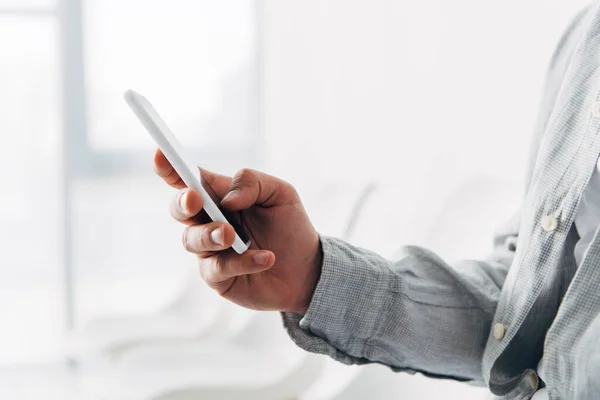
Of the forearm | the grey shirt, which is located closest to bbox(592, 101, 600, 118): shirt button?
the grey shirt

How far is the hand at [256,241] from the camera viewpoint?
19.6 inches

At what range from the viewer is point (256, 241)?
581mm

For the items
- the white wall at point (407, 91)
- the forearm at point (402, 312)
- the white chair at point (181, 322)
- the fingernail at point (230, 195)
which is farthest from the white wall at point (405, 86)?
the fingernail at point (230, 195)

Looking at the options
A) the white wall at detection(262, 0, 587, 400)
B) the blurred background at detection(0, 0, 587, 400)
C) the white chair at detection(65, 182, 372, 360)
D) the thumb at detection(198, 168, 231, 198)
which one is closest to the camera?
the thumb at detection(198, 168, 231, 198)

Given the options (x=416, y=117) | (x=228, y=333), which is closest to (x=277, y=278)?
(x=228, y=333)

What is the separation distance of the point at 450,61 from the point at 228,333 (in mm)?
893

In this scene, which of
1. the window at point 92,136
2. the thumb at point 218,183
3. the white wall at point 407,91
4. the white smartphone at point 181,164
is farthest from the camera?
the window at point 92,136

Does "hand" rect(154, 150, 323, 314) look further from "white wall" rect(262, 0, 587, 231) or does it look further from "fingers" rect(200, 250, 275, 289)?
"white wall" rect(262, 0, 587, 231)

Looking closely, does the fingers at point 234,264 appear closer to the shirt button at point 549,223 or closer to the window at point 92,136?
the shirt button at point 549,223

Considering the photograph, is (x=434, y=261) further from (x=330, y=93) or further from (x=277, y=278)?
(x=330, y=93)

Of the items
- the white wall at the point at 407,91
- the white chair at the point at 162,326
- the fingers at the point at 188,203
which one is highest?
the fingers at the point at 188,203

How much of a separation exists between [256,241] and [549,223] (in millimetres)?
254

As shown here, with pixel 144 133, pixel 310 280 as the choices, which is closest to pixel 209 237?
pixel 310 280

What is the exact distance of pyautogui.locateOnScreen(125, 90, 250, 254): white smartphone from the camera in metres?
0.44
